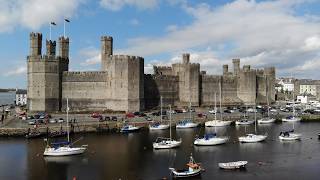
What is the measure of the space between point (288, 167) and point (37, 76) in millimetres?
38609

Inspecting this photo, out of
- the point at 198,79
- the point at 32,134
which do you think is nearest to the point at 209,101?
the point at 198,79

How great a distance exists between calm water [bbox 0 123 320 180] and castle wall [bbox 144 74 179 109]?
20.8 m

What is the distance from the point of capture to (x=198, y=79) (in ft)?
243

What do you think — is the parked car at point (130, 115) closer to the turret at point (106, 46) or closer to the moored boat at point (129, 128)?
the moored boat at point (129, 128)

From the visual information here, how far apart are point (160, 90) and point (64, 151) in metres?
34.4

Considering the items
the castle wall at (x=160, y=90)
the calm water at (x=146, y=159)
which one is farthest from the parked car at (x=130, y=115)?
the calm water at (x=146, y=159)

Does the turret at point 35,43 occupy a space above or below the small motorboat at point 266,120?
above

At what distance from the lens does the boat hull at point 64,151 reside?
119 ft

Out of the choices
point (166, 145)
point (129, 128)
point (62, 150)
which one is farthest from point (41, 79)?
point (166, 145)

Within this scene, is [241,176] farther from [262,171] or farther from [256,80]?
[256,80]

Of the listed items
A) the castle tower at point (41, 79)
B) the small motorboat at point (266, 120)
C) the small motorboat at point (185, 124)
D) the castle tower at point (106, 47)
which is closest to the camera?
the small motorboat at point (185, 124)

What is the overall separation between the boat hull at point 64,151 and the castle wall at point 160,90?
98.9 feet

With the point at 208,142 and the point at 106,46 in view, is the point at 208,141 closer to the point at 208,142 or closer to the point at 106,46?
the point at 208,142

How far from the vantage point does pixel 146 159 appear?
114ft
